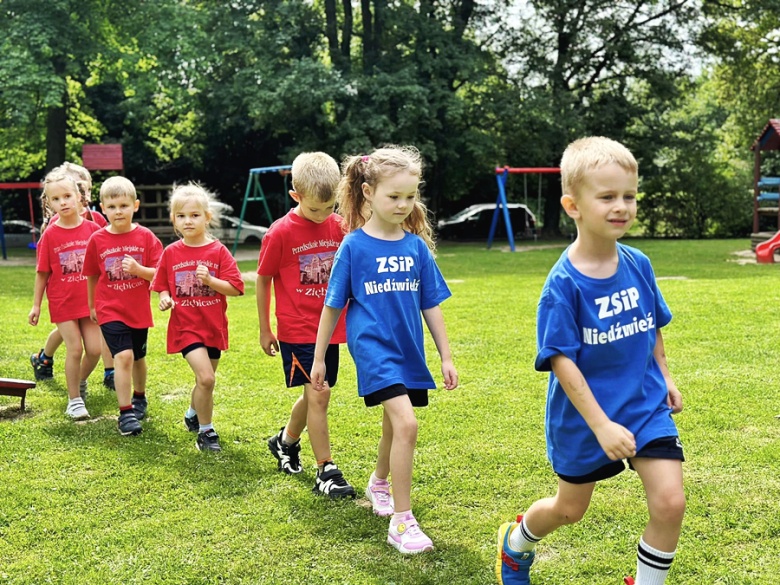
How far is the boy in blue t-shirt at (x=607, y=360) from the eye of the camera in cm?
248

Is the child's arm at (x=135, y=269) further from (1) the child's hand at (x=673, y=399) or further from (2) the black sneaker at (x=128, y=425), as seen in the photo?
(1) the child's hand at (x=673, y=399)

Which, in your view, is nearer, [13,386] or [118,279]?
[118,279]

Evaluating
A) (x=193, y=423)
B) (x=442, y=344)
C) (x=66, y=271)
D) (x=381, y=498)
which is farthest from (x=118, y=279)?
(x=442, y=344)

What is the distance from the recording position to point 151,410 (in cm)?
577

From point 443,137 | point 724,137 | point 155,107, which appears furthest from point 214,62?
point 724,137

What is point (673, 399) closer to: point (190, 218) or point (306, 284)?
point (306, 284)

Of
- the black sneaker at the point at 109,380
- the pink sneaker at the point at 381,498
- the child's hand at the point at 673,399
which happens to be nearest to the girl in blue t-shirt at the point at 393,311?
the pink sneaker at the point at 381,498

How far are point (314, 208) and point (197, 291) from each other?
1.13 metres

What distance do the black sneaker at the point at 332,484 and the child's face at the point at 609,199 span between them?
2.06 m

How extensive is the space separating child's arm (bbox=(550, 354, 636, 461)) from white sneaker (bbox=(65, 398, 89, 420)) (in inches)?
161

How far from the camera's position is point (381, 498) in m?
3.82

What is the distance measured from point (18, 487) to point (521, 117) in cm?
2416

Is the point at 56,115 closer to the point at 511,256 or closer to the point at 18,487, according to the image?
the point at 511,256

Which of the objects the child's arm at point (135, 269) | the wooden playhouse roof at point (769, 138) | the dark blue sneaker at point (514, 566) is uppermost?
the wooden playhouse roof at point (769, 138)
